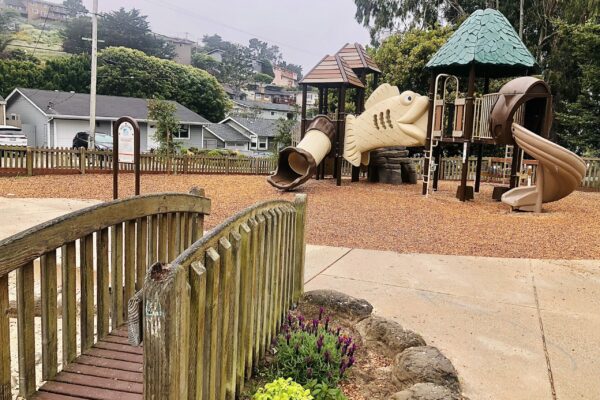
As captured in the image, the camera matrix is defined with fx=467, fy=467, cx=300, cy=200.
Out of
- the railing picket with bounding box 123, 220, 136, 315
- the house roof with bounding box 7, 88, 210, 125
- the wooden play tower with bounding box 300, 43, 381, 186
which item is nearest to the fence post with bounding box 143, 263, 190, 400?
the railing picket with bounding box 123, 220, 136, 315

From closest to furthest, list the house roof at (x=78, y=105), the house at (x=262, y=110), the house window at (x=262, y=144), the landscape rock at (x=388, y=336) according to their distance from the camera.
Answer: the landscape rock at (x=388, y=336) → the house roof at (x=78, y=105) → the house window at (x=262, y=144) → the house at (x=262, y=110)

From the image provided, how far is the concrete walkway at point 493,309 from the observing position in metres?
3.09

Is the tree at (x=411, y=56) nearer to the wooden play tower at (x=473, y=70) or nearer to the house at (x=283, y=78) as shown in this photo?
the wooden play tower at (x=473, y=70)

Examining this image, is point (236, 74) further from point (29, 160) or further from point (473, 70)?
point (473, 70)

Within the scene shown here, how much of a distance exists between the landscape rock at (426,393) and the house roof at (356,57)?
16.3 meters

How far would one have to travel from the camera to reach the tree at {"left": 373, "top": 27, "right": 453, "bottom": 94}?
2405 centimetres

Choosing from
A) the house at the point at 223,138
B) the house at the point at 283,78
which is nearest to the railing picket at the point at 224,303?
the house at the point at 223,138

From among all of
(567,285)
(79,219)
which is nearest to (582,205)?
(567,285)

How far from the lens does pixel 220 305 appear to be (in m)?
2.09

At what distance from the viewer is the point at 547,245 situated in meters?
7.38

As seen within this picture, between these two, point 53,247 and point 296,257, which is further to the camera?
point 296,257

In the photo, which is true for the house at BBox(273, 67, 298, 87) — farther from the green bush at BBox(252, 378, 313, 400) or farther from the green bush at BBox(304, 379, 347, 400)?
the green bush at BBox(252, 378, 313, 400)

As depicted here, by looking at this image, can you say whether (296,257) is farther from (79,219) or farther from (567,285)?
(567,285)

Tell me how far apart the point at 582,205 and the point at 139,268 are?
12.6m
